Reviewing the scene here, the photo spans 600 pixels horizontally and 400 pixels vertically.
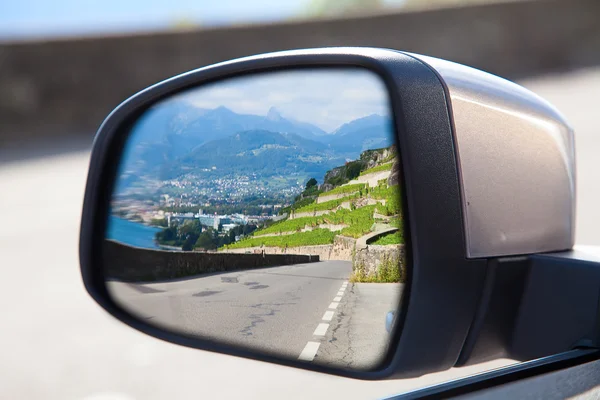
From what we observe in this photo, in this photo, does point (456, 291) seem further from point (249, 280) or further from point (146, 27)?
point (146, 27)

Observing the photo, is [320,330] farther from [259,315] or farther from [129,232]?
[129,232]

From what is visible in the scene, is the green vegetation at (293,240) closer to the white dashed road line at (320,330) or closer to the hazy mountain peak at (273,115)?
the white dashed road line at (320,330)

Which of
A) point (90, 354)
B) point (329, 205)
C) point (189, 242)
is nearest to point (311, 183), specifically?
point (329, 205)

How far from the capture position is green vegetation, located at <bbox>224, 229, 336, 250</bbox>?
1.29 meters

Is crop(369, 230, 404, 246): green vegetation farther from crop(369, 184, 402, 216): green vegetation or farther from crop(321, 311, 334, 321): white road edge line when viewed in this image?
crop(321, 311, 334, 321): white road edge line

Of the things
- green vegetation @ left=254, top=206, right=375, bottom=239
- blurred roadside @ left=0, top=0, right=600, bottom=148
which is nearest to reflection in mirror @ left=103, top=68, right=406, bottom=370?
green vegetation @ left=254, top=206, right=375, bottom=239

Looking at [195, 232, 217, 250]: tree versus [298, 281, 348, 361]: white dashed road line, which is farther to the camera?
[195, 232, 217, 250]: tree

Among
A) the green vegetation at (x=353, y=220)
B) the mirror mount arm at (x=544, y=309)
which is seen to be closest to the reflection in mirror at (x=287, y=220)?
the green vegetation at (x=353, y=220)

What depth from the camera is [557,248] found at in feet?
4.74

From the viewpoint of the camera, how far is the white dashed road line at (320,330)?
1262 mm

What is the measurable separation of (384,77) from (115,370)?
3032 mm

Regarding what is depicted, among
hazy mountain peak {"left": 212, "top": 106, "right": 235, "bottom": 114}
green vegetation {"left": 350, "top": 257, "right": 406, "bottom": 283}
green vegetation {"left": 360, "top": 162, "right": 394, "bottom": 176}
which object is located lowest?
green vegetation {"left": 350, "top": 257, "right": 406, "bottom": 283}

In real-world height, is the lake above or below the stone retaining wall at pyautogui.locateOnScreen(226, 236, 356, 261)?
above

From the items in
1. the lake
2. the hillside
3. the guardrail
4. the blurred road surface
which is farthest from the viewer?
the blurred road surface
